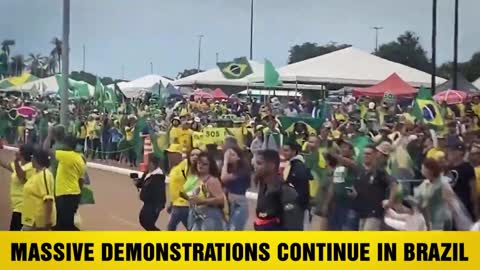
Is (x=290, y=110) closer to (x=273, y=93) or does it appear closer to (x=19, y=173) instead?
(x=273, y=93)

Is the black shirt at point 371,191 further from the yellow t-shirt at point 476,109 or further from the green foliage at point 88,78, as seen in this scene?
the green foliage at point 88,78

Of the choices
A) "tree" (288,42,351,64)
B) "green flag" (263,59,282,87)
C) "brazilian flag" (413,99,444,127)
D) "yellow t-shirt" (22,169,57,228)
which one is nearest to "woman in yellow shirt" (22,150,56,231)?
"yellow t-shirt" (22,169,57,228)

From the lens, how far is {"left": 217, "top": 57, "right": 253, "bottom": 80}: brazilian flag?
10.1 m

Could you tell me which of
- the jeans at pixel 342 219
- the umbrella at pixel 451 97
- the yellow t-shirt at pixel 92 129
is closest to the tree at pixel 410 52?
the umbrella at pixel 451 97

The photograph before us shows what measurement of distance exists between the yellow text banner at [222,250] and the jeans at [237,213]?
32 mm

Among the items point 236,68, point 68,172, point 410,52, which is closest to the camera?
point 68,172

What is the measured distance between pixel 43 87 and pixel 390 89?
1.35 m

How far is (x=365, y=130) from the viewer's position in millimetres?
10141

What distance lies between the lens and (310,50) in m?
10.2

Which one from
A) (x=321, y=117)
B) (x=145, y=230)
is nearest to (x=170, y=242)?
(x=145, y=230)

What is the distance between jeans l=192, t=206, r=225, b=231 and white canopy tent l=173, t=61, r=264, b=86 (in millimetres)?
487

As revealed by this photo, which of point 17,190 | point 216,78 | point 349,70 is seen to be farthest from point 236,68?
point 17,190

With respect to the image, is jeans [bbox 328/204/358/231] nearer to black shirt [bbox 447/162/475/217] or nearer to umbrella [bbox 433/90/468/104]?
black shirt [bbox 447/162/475/217]

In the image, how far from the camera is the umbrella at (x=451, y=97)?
10.1 m
